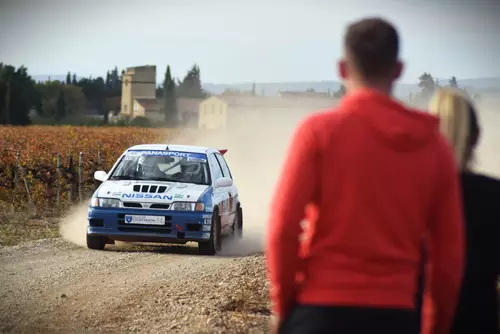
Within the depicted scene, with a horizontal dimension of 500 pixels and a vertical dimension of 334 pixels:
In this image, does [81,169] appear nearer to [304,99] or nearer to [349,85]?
[349,85]

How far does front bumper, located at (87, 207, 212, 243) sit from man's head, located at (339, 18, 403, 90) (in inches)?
469

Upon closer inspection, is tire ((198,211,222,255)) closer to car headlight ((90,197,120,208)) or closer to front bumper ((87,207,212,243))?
front bumper ((87,207,212,243))

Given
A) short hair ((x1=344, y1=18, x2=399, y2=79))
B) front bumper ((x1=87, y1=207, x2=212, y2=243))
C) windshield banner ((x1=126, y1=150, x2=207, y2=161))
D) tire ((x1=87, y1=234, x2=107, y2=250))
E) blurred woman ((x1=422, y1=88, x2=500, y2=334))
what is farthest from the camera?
windshield banner ((x1=126, y1=150, x2=207, y2=161))

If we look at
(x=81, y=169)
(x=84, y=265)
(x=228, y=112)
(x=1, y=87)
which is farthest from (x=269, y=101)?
(x=84, y=265)

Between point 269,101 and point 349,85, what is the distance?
84520 millimetres

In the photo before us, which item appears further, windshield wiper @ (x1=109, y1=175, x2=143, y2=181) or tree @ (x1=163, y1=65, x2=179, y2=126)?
tree @ (x1=163, y1=65, x2=179, y2=126)

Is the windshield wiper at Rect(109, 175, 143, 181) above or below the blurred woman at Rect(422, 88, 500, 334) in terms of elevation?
below

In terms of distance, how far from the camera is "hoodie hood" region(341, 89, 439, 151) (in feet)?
11.3

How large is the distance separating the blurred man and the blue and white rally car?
1199cm

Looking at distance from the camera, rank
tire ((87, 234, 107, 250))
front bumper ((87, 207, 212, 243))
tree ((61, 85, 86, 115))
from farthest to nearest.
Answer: tree ((61, 85, 86, 115)), tire ((87, 234, 107, 250)), front bumper ((87, 207, 212, 243))

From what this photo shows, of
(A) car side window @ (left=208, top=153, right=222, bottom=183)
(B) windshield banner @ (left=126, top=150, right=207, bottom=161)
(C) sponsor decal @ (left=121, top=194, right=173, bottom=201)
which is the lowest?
(C) sponsor decal @ (left=121, top=194, right=173, bottom=201)

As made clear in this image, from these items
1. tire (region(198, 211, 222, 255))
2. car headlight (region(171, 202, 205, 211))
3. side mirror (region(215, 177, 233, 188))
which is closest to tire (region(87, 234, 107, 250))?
car headlight (region(171, 202, 205, 211))

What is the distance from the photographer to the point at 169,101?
145125 millimetres

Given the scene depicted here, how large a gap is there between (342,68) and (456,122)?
668mm
